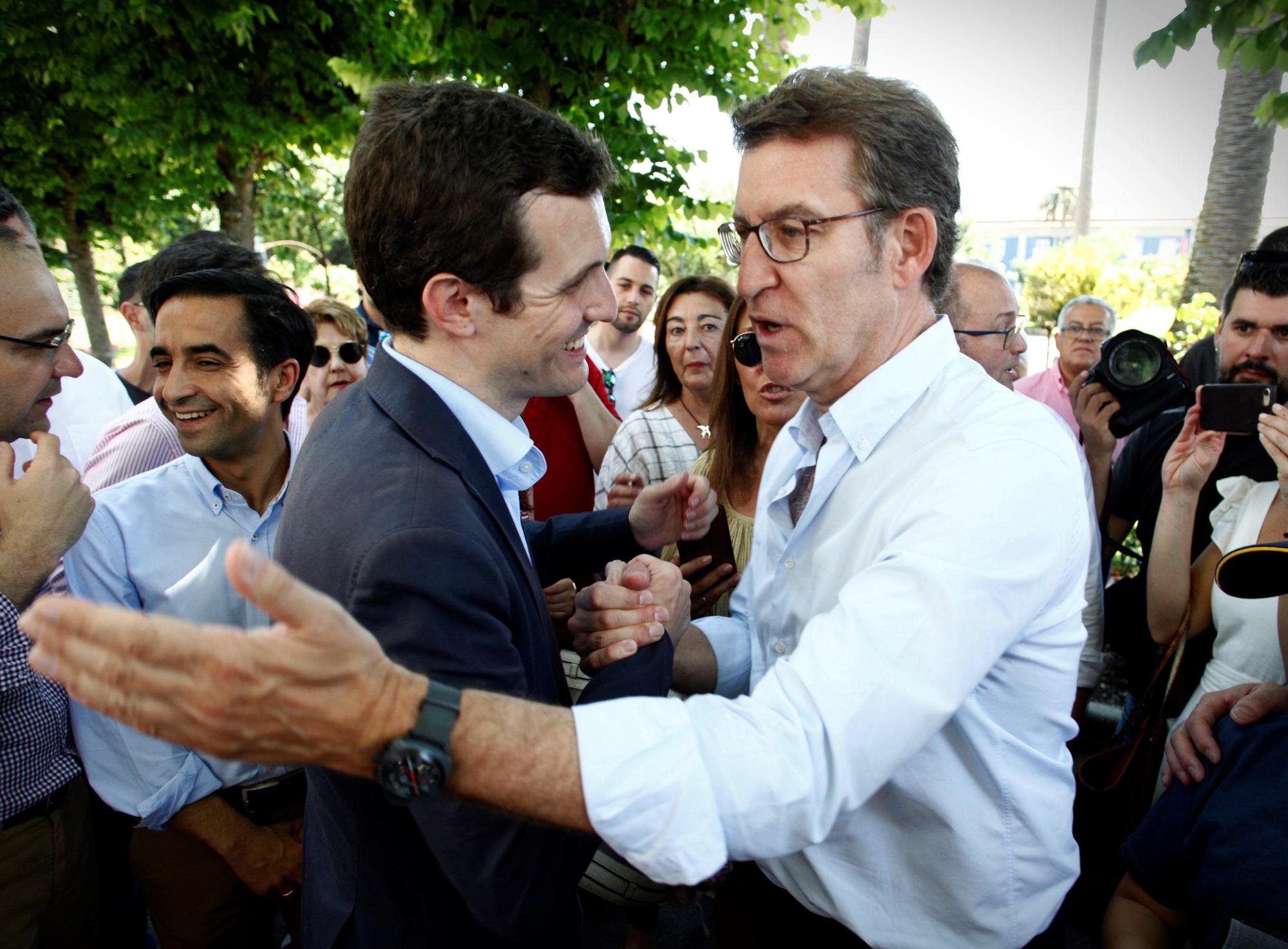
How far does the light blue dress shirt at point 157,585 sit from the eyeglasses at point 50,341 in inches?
16.2

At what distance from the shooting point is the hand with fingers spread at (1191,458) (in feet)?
9.32

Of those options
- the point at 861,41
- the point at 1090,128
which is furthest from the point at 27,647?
the point at 1090,128

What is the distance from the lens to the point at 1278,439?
2.46 meters

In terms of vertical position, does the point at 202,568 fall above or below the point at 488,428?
below

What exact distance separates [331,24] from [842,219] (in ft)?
25.5

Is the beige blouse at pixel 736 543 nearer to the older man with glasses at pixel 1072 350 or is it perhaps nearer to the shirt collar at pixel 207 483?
the shirt collar at pixel 207 483

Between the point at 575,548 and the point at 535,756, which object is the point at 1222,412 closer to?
the point at 575,548

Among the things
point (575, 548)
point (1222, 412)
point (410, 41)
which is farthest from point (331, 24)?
point (1222, 412)

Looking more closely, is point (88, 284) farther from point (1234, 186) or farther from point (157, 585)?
point (1234, 186)

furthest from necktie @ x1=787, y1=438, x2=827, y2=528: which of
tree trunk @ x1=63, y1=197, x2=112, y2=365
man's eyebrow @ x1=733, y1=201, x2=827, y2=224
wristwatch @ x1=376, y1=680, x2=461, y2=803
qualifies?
tree trunk @ x1=63, y1=197, x2=112, y2=365

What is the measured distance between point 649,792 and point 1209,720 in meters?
2.01

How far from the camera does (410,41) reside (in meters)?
6.60

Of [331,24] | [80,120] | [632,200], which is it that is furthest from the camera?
[80,120]

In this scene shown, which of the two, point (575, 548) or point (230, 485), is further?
point (230, 485)
